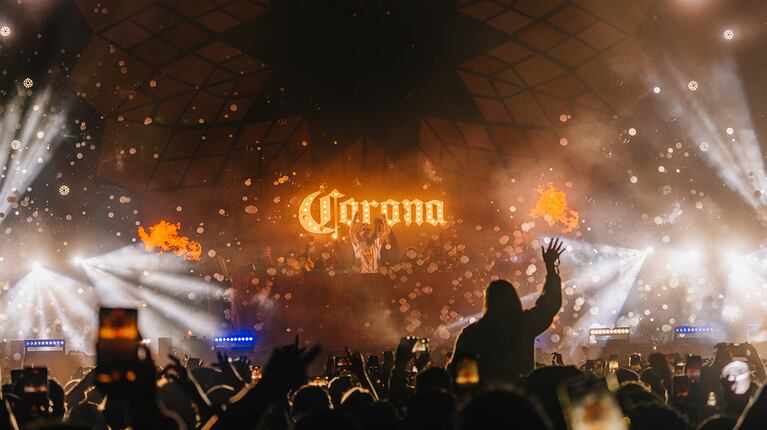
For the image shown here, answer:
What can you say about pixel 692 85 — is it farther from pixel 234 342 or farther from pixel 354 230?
pixel 234 342

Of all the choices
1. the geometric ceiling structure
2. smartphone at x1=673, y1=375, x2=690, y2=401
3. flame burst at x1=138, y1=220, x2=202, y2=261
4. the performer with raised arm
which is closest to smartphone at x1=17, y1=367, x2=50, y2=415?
smartphone at x1=673, y1=375, x2=690, y2=401

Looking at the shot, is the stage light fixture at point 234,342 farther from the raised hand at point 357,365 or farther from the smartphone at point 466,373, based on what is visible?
the smartphone at point 466,373

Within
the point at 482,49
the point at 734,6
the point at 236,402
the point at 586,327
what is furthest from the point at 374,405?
the point at 586,327

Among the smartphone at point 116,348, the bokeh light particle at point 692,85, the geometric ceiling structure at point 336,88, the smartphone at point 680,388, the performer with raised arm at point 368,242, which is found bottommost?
the smartphone at point 680,388

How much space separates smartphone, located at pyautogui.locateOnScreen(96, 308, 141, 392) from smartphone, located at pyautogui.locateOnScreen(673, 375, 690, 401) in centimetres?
364

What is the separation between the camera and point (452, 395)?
361 cm

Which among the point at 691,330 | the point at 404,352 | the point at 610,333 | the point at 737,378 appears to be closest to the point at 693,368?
the point at 737,378

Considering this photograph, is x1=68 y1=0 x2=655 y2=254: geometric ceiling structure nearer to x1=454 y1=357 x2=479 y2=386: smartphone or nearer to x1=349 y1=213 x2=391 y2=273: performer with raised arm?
x1=349 y1=213 x2=391 y2=273: performer with raised arm

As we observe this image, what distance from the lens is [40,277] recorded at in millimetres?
28984

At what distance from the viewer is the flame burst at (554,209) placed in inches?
1163

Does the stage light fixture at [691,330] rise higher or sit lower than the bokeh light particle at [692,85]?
lower

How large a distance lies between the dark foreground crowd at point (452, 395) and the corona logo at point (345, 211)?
20007 mm

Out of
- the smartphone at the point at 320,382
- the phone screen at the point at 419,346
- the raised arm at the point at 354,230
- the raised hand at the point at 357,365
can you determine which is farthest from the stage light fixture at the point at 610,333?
the raised hand at the point at 357,365

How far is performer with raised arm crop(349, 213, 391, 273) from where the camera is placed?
1073 inches
